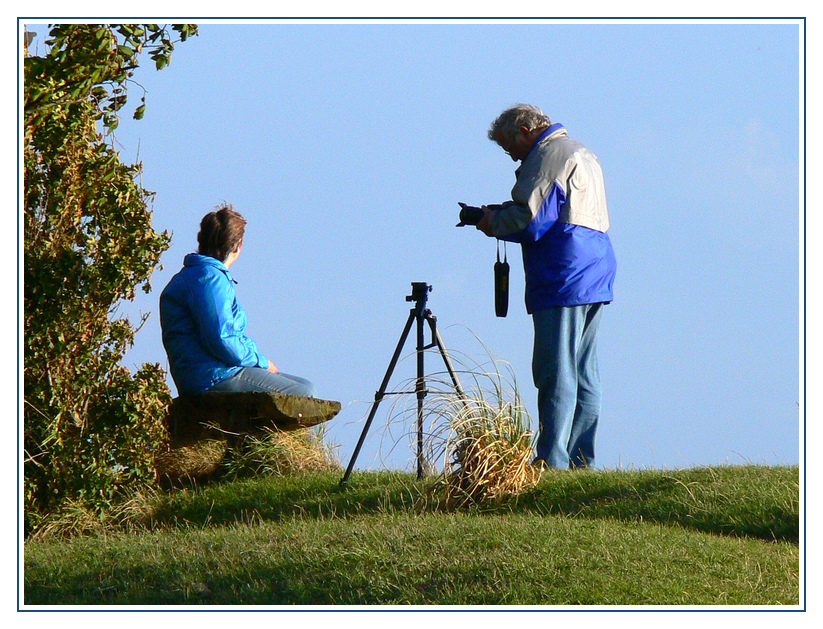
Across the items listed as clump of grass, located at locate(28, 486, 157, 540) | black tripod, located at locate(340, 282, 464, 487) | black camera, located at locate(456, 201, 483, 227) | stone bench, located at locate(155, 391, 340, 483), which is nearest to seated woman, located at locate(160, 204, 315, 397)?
stone bench, located at locate(155, 391, 340, 483)

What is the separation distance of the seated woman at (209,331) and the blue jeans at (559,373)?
220 centimetres

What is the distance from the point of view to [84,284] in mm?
7379

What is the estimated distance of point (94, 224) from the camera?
24.7 feet

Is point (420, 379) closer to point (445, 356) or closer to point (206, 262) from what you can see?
point (445, 356)

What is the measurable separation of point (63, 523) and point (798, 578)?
206 inches

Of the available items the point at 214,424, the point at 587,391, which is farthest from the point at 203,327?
the point at 587,391

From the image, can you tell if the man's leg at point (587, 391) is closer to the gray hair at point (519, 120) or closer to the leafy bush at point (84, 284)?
the gray hair at point (519, 120)

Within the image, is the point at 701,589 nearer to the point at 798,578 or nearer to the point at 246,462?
the point at 798,578

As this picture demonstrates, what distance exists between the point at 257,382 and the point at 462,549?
10.2ft

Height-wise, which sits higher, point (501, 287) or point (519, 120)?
point (519, 120)

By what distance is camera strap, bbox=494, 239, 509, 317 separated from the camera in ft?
25.9
